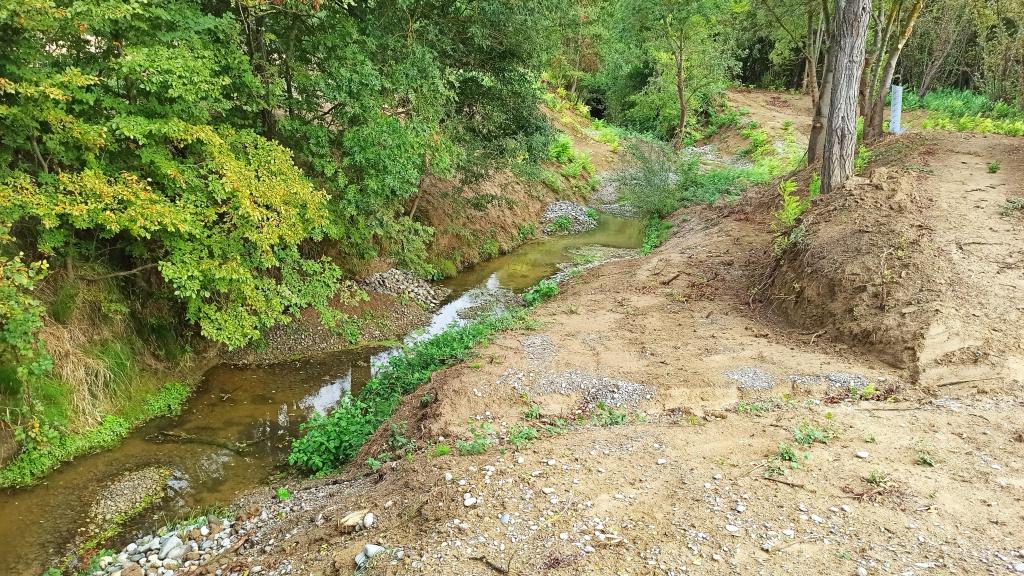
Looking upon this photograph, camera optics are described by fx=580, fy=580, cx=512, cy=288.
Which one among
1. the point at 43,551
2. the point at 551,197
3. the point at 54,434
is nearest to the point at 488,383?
the point at 43,551

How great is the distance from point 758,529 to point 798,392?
119 inches

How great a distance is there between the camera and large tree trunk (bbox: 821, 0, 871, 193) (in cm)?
1002

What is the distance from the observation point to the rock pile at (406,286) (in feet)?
43.9

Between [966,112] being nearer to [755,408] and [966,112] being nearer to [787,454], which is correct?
[755,408]

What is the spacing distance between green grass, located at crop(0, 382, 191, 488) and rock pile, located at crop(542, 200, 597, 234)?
13.9 m

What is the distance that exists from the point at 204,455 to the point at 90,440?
4.87 ft

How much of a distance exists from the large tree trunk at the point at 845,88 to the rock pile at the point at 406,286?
8772mm

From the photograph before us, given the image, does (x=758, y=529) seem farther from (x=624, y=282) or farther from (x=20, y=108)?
(x=20, y=108)

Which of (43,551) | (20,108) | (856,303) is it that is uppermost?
(20,108)

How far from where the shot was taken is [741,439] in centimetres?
596

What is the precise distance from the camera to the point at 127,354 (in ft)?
29.0

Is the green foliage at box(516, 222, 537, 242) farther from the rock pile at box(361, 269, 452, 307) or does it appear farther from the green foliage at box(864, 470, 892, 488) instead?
the green foliage at box(864, 470, 892, 488)

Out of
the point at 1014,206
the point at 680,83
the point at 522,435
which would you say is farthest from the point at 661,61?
the point at 522,435

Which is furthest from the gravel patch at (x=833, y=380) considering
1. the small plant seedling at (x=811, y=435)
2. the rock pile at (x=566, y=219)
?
the rock pile at (x=566, y=219)
